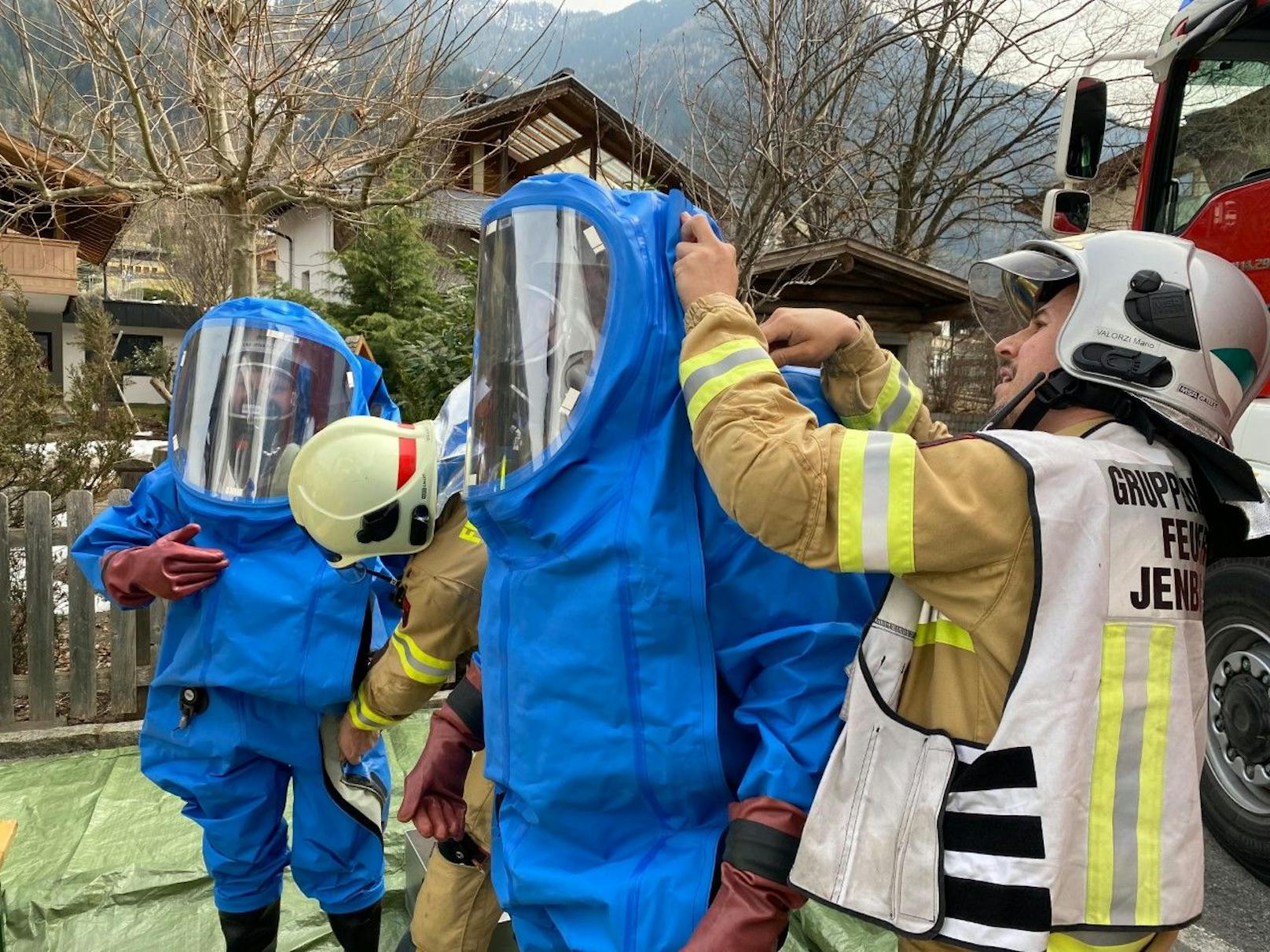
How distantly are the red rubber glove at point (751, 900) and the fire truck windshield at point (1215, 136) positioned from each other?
372 centimetres

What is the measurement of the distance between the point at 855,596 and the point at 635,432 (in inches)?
19.3

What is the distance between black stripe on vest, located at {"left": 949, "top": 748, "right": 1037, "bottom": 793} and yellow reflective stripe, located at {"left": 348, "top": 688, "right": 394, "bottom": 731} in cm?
157

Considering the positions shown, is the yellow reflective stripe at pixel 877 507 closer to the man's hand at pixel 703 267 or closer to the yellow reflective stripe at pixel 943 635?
the yellow reflective stripe at pixel 943 635

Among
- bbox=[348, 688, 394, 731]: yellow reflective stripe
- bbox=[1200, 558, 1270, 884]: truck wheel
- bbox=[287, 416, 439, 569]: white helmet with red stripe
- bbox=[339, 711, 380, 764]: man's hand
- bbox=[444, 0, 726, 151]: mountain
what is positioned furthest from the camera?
bbox=[444, 0, 726, 151]: mountain

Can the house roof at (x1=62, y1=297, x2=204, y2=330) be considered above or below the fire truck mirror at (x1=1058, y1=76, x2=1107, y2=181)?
below

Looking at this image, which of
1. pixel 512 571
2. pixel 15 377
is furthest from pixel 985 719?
pixel 15 377

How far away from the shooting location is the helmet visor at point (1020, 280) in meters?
1.53

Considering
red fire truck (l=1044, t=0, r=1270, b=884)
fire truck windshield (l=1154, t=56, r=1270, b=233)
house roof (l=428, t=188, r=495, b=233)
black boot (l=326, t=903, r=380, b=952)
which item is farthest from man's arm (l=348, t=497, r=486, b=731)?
house roof (l=428, t=188, r=495, b=233)

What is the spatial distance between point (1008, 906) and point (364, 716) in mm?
1709

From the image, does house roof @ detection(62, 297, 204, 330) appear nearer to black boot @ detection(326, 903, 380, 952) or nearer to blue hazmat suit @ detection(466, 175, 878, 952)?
black boot @ detection(326, 903, 380, 952)

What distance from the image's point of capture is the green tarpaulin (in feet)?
9.95

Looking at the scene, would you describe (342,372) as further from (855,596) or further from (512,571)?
(855,596)

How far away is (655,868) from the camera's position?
4.66 feet

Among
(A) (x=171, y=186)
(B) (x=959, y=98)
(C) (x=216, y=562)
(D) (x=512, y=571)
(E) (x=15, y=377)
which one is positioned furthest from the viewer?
(B) (x=959, y=98)
